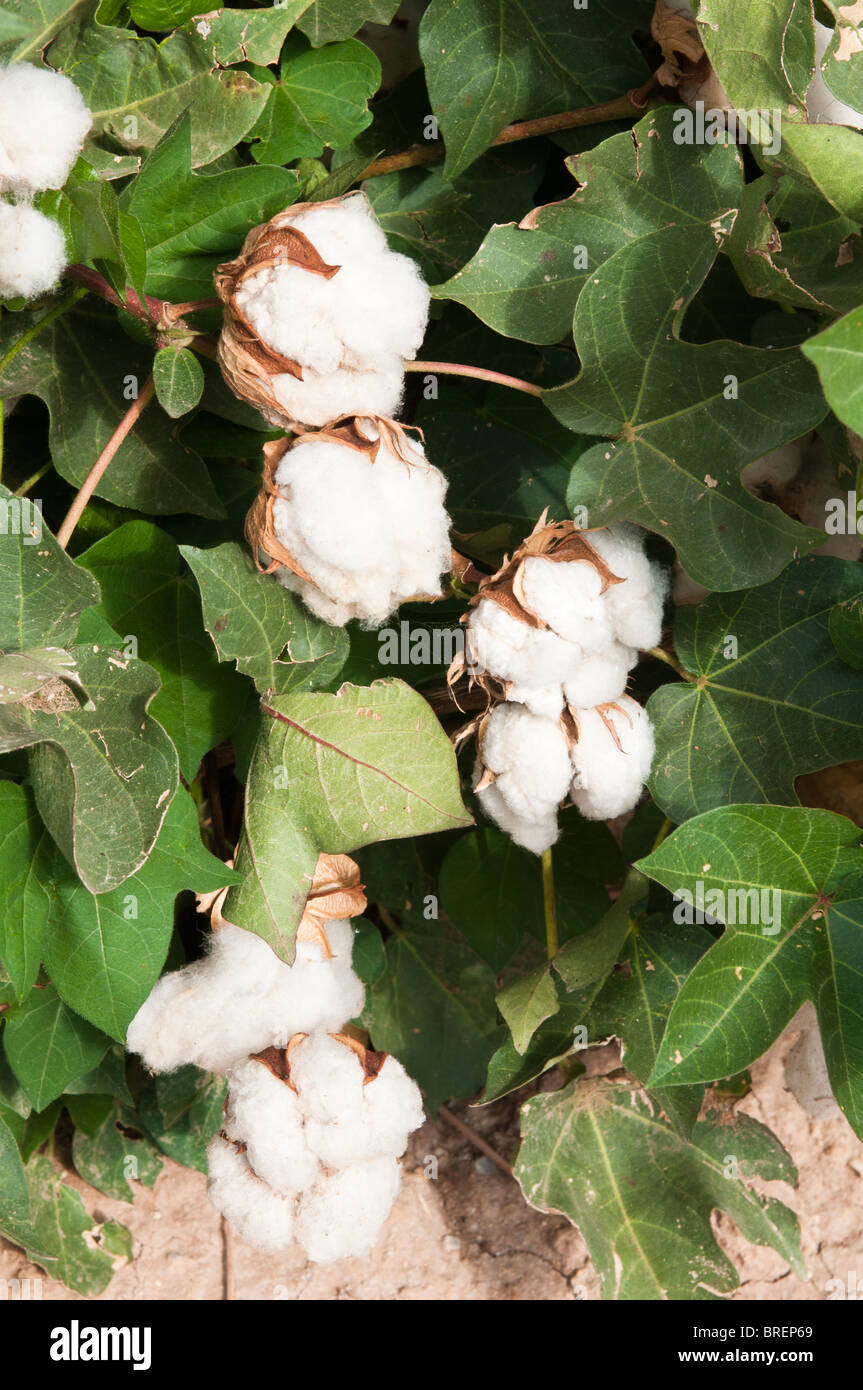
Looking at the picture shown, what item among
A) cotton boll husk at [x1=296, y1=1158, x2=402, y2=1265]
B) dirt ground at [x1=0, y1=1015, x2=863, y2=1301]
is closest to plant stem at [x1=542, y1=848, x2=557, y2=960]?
cotton boll husk at [x1=296, y1=1158, x2=402, y2=1265]

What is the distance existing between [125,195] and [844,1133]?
1.03 meters

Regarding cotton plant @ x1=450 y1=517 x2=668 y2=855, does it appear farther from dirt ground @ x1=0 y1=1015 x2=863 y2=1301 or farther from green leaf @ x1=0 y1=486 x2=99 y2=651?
dirt ground @ x1=0 y1=1015 x2=863 y2=1301

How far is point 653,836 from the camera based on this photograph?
0.93m

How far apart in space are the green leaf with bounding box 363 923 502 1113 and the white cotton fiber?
17.5 inches

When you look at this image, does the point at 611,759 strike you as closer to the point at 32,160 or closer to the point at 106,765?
the point at 106,765

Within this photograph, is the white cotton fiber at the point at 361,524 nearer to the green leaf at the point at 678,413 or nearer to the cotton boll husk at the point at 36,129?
the green leaf at the point at 678,413

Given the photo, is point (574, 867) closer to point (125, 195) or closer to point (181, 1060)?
point (181, 1060)

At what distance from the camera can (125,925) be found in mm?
772

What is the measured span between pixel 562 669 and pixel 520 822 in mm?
125

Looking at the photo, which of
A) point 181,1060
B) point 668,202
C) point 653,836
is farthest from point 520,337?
point 181,1060

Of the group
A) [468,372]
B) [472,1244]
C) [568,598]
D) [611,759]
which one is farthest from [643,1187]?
[468,372]

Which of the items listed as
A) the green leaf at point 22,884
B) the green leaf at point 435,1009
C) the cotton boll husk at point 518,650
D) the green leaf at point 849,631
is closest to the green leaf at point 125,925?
the green leaf at point 22,884

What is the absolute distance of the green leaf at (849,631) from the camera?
0.76 metres

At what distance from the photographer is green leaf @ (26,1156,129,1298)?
107 cm
